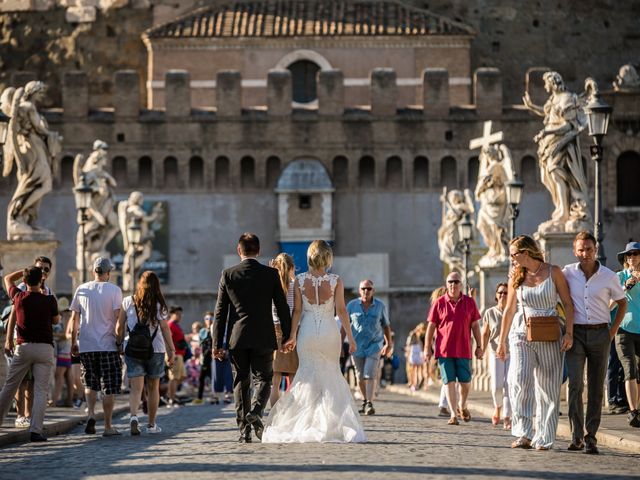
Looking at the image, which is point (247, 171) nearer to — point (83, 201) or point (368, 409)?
point (83, 201)

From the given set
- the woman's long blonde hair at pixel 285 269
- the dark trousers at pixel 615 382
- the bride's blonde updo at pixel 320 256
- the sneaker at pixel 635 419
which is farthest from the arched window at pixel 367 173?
the bride's blonde updo at pixel 320 256

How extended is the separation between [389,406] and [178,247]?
96.6 feet

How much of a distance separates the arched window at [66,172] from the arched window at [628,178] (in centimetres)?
1630

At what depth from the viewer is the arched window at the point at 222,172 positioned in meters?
50.9

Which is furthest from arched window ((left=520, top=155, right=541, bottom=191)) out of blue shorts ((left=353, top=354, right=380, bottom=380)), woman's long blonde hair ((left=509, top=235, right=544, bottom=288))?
woman's long blonde hair ((left=509, top=235, right=544, bottom=288))

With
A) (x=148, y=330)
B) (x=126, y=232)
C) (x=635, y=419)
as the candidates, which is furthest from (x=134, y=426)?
(x=126, y=232)

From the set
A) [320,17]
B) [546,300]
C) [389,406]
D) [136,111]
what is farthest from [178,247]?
[546,300]

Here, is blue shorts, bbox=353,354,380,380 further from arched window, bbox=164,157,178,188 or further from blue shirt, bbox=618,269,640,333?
arched window, bbox=164,157,178,188

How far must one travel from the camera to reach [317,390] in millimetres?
13047

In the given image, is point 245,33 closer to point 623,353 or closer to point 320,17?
point 320,17

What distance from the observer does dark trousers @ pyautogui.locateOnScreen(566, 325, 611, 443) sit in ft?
39.3

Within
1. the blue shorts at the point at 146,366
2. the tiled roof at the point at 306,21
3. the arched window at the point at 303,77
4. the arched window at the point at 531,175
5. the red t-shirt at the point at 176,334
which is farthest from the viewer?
the arched window at the point at 303,77

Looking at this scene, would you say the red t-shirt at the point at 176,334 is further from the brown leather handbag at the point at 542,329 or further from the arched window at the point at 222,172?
the arched window at the point at 222,172

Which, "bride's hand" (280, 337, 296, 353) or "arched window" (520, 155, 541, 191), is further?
A: "arched window" (520, 155, 541, 191)
